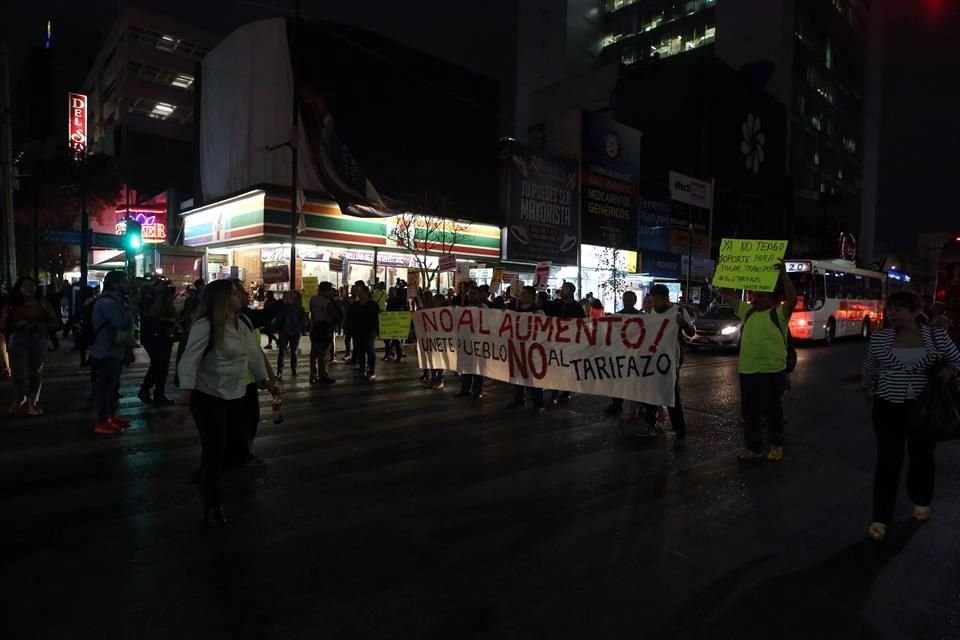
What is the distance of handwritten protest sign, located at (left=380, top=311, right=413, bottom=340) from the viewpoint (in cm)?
1484

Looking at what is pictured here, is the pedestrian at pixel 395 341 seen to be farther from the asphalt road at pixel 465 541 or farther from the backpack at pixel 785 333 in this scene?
the backpack at pixel 785 333

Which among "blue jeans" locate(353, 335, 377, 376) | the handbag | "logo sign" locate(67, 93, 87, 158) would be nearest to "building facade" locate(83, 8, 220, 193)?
"logo sign" locate(67, 93, 87, 158)

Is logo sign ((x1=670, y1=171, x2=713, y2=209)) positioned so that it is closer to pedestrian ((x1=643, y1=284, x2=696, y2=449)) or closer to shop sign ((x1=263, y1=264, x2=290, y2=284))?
shop sign ((x1=263, y1=264, x2=290, y2=284))

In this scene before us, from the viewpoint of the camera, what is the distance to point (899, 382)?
4727 mm

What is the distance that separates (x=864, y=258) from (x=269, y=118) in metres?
76.5

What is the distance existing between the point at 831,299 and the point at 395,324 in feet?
59.3

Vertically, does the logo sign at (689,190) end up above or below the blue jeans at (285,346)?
above

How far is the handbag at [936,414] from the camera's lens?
14.8 ft

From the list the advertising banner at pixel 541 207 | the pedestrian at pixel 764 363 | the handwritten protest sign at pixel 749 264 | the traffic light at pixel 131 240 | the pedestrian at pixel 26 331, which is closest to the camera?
the pedestrian at pixel 764 363

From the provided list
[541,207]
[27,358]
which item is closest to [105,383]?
[27,358]

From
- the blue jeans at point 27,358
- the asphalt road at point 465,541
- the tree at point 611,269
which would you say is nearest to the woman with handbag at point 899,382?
the asphalt road at point 465,541

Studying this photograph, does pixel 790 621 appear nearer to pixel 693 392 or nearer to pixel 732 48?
pixel 693 392

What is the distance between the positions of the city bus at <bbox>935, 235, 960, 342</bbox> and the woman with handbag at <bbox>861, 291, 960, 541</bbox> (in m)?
11.3

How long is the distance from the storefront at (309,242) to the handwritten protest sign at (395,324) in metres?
9.39
